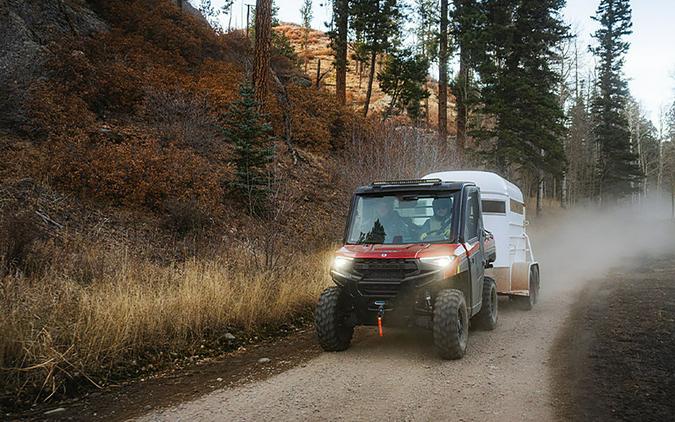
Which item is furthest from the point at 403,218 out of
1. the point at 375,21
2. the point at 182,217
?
the point at 375,21

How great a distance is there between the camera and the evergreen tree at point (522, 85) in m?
26.9

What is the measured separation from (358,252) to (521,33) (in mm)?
26478

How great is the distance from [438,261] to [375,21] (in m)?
27.9

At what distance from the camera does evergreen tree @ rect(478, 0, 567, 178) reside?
26.9 metres

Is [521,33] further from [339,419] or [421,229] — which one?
[339,419]

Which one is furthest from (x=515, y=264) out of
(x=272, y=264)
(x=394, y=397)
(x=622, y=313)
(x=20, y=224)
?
(x=20, y=224)

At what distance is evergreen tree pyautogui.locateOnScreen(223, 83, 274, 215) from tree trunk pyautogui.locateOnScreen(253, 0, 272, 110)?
97.1 inches

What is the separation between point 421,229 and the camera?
7.20 meters

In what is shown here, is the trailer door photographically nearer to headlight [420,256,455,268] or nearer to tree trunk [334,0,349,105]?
headlight [420,256,455,268]

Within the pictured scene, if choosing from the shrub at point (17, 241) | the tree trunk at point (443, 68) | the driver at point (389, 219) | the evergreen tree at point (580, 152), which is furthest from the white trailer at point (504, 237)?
the evergreen tree at point (580, 152)

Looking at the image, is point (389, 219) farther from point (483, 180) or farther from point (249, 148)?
point (249, 148)

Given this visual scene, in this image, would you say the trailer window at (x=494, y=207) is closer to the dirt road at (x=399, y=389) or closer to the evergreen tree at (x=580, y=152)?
the dirt road at (x=399, y=389)

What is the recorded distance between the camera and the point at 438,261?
253 inches

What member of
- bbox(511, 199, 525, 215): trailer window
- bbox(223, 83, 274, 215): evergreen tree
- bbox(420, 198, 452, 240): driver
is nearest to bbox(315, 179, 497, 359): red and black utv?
bbox(420, 198, 452, 240): driver
